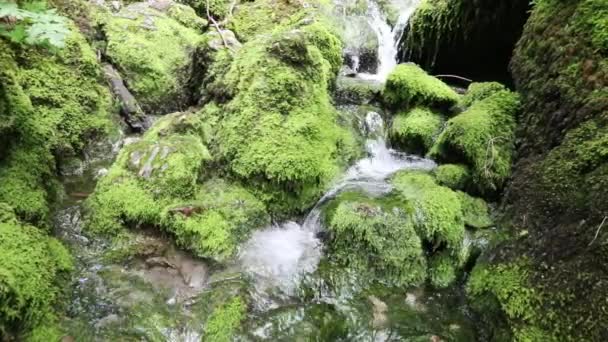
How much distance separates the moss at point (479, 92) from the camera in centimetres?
573

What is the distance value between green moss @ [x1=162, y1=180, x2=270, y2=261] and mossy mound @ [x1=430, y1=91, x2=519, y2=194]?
91.7 inches

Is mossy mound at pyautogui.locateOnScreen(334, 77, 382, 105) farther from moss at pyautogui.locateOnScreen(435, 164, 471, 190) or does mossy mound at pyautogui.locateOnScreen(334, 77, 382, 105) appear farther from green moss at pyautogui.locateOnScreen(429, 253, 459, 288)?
green moss at pyautogui.locateOnScreen(429, 253, 459, 288)

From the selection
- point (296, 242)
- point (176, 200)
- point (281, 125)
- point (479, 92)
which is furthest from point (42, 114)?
point (479, 92)

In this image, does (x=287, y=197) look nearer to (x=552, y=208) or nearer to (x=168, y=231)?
(x=168, y=231)

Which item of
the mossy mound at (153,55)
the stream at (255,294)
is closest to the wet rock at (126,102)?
the mossy mound at (153,55)

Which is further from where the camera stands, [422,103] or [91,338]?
[422,103]

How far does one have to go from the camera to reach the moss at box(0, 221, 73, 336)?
9.55ft

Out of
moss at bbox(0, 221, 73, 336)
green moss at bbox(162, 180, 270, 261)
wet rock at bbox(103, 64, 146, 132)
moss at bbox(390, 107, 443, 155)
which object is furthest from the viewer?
wet rock at bbox(103, 64, 146, 132)

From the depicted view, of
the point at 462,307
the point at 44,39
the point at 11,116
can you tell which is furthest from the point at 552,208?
the point at 11,116

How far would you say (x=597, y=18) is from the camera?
162 inches

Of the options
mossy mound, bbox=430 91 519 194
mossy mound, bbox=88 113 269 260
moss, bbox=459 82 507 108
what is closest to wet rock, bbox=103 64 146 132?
mossy mound, bbox=88 113 269 260

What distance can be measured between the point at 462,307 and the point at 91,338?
310cm

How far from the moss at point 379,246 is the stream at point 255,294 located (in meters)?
0.14

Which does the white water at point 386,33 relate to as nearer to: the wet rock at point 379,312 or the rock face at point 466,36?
the rock face at point 466,36
